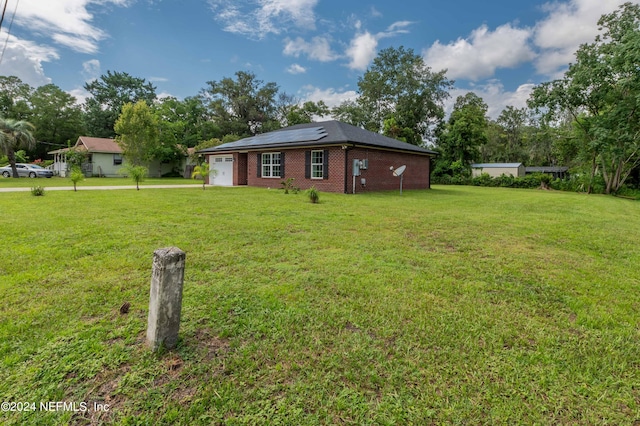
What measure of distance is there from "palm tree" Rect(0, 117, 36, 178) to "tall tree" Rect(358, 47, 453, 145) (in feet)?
98.1

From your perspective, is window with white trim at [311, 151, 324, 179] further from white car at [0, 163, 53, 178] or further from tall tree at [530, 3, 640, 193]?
white car at [0, 163, 53, 178]

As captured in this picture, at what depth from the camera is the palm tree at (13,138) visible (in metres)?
20.6

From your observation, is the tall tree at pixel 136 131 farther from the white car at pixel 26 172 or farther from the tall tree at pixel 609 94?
the tall tree at pixel 609 94

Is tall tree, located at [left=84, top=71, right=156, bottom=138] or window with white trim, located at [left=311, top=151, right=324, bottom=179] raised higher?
tall tree, located at [left=84, top=71, right=156, bottom=138]

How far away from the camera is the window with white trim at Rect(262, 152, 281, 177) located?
1678 centimetres

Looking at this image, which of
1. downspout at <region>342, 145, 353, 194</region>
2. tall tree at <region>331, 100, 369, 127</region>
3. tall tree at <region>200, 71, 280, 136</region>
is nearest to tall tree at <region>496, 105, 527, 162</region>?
tall tree at <region>331, 100, 369, 127</region>

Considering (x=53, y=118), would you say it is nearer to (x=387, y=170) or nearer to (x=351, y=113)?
(x=351, y=113)

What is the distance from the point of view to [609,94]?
19.2m

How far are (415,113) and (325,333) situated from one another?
3559 centimetres

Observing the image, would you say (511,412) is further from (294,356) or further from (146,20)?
(146,20)

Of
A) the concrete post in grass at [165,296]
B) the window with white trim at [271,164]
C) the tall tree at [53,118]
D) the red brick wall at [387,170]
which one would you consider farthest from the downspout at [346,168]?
the tall tree at [53,118]

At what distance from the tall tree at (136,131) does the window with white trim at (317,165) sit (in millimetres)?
17711

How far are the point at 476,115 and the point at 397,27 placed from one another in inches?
676

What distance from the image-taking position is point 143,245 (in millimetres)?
4441
